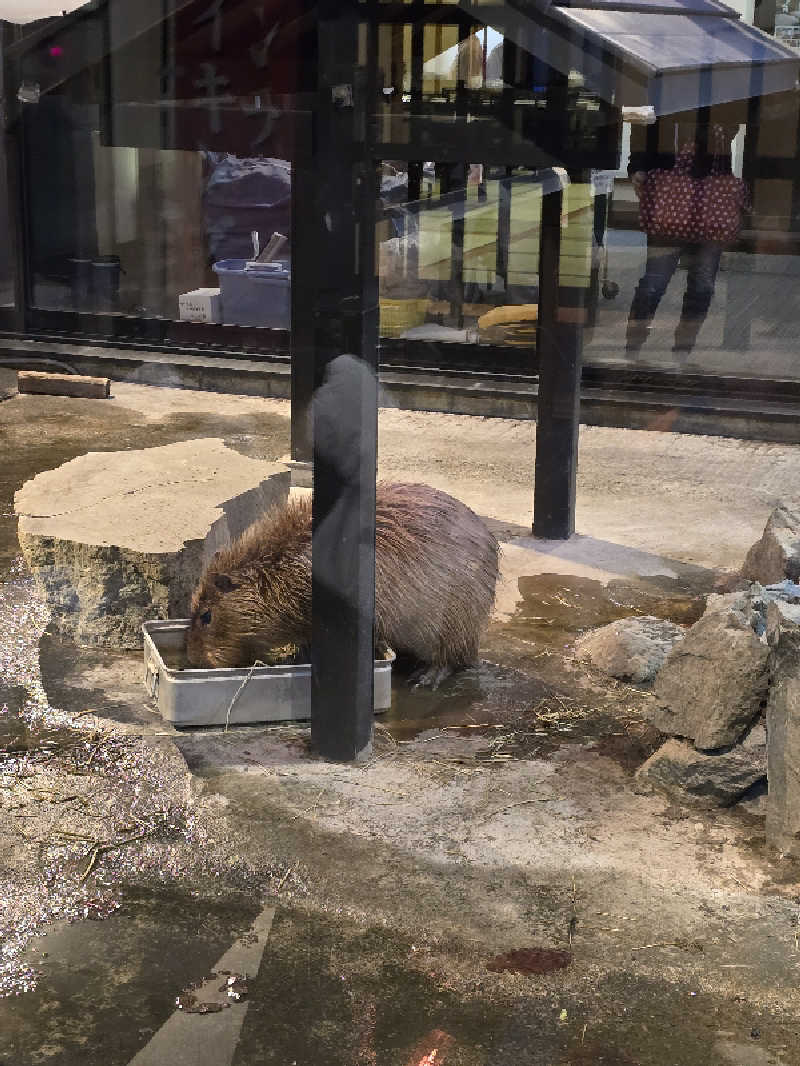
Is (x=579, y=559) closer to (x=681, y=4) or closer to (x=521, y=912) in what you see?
(x=681, y=4)

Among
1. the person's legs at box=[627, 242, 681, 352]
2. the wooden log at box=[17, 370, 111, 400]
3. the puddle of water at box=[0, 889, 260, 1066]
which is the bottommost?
the puddle of water at box=[0, 889, 260, 1066]

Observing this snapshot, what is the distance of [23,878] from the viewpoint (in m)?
4.28

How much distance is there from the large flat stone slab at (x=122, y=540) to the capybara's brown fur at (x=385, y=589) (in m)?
0.31

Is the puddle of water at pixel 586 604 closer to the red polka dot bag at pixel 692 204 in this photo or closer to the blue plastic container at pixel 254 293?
the red polka dot bag at pixel 692 204

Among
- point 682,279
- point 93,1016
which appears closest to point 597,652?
point 93,1016

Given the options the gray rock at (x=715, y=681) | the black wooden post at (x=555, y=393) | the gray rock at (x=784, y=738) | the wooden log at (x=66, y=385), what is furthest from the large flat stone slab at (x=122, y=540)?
the wooden log at (x=66, y=385)

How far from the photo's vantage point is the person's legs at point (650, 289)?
8539 millimetres

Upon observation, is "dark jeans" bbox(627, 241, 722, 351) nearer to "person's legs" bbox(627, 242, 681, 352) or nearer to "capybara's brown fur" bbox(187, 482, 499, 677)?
"person's legs" bbox(627, 242, 681, 352)

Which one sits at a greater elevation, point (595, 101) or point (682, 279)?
point (595, 101)

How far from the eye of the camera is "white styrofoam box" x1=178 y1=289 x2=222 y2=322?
11.5 meters

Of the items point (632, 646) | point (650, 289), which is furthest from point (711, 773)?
point (650, 289)

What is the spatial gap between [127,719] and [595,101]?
284 cm

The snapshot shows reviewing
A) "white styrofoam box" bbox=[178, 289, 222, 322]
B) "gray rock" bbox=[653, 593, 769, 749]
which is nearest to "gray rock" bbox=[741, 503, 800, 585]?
"gray rock" bbox=[653, 593, 769, 749]

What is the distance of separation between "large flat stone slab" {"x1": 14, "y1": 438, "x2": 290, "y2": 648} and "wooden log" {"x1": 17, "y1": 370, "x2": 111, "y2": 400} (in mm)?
3948
